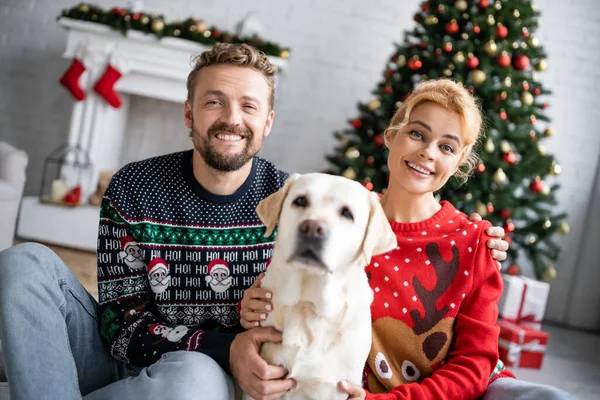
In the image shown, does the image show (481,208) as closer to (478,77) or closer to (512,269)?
(512,269)

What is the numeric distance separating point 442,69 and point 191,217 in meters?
2.53

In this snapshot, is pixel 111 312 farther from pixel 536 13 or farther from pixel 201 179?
pixel 536 13

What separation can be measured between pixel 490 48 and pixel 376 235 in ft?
8.84

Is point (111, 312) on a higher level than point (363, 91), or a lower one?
lower

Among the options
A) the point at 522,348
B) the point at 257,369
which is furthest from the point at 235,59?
the point at 522,348

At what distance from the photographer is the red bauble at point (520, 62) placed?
11.9 ft

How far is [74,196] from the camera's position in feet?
14.2

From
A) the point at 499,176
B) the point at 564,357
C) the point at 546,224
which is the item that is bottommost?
the point at 564,357

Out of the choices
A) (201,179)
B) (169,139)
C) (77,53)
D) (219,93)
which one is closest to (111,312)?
(201,179)

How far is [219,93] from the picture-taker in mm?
1625

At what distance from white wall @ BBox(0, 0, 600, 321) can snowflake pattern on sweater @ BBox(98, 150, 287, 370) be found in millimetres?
3469

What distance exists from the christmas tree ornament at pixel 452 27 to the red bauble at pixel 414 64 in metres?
0.26

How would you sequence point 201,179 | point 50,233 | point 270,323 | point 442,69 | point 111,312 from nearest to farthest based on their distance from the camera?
point 270,323 < point 111,312 < point 201,179 < point 442,69 < point 50,233

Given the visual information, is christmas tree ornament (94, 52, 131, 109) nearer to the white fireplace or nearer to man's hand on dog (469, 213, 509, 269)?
the white fireplace
